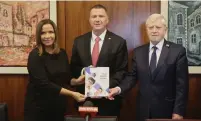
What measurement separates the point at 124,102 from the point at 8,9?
5.60ft

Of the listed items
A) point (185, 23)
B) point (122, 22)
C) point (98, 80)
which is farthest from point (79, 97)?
point (185, 23)

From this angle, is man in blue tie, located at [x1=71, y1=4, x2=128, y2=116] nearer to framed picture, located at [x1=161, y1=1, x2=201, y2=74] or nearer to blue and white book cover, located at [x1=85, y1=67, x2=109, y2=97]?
blue and white book cover, located at [x1=85, y1=67, x2=109, y2=97]

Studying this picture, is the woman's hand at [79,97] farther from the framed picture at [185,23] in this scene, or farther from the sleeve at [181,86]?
the framed picture at [185,23]

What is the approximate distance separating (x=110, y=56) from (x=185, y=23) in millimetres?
1035

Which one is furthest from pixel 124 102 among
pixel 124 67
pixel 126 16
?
pixel 126 16

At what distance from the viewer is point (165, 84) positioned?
2.54 meters

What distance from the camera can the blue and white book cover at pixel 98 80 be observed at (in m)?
2.49

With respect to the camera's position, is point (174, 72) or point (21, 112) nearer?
point (174, 72)

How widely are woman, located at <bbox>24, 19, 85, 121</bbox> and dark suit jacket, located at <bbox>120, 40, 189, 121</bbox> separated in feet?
1.88

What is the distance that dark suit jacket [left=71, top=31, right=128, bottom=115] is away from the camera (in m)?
2.74

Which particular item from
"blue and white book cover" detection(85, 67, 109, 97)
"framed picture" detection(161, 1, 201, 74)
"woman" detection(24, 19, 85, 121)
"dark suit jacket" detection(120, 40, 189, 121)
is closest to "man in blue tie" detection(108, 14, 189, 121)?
"dark suit jacket" detection(120, 40, 189, 121)

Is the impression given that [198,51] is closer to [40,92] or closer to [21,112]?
[40,92]

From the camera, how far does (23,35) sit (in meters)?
3.32

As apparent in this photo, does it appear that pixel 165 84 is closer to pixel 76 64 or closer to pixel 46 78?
pixel 76 64
